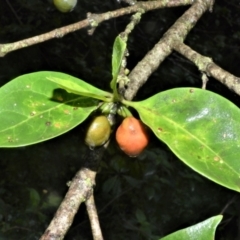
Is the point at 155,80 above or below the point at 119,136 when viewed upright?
below

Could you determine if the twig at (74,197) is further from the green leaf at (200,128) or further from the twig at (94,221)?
the green leaf at (200,128)

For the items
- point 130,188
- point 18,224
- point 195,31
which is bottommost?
point 18,224

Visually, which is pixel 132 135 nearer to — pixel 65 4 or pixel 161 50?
pixel 161 50

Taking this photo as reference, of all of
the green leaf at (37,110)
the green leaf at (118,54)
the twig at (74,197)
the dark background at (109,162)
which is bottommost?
the dark background at (109,162)

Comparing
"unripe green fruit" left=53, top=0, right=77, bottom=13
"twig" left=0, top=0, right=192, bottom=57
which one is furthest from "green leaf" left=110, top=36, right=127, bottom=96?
"unripe green fruit" left=53, top=0, right=77, bottom=13

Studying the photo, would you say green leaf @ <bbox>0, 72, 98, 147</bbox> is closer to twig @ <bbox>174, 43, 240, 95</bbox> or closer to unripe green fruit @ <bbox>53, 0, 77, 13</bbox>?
twig @ <bbox>174, 43, 240, 95</bbox>

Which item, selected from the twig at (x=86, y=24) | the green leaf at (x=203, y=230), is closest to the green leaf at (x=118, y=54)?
the twig at (x=86, y=24)

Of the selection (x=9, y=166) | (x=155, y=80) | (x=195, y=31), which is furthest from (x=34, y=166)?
(x=195, y=31)

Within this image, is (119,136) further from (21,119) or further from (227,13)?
(227,13)

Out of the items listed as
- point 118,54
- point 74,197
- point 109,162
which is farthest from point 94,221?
point 109,162
